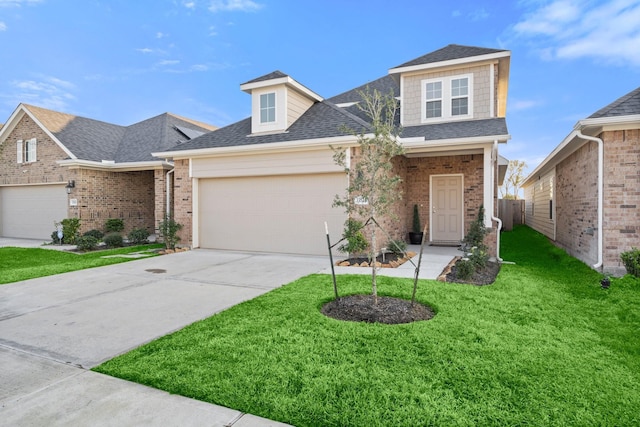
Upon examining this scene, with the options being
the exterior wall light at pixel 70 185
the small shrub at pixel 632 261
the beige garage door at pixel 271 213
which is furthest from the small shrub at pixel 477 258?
the exterior wall light at pixel 70 185

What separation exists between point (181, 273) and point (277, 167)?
3.94 m

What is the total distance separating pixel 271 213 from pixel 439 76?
6956mm

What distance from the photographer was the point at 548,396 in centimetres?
276

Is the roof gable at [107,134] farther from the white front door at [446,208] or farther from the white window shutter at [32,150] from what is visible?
the white front door at [446,208]

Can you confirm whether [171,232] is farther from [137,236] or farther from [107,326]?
[107,326]

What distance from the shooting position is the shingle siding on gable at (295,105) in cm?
1093

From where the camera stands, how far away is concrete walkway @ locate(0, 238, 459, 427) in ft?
8.60

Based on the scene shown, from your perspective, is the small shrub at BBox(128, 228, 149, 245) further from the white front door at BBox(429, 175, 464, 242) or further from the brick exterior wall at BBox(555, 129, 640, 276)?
the brick exterior wall at BBox(555, 129, 640, 276)

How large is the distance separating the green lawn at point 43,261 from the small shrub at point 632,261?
11.2m

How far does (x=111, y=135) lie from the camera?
1717cm

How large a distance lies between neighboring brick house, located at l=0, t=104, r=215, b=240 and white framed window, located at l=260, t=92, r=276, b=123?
16.2 ft

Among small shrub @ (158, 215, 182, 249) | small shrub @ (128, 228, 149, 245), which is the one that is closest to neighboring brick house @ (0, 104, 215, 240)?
small shrub @ (128, 228, 149, 245)

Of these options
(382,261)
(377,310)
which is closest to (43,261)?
(382,261)

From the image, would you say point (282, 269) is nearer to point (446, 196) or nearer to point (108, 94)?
point (446, 196)
